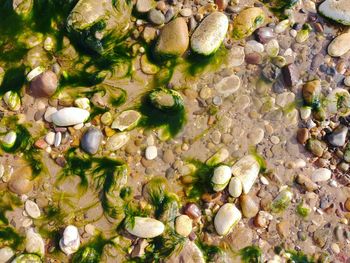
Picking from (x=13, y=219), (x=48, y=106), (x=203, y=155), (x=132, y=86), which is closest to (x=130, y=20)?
(x=132, y=86)

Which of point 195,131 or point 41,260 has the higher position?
point 195,131

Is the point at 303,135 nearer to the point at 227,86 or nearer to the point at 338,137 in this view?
the point at 338,137

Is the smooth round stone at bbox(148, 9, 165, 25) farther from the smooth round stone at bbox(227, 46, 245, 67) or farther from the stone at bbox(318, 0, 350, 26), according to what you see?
the stone at bbox(318, 0, 350, 26)

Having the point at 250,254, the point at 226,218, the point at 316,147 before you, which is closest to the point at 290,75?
the point at 316,147

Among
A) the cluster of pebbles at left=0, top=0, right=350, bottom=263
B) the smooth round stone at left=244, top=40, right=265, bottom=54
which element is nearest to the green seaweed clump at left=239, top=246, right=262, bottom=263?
the cluster of pebbles at left=0, top=0, right=350, bottom=263

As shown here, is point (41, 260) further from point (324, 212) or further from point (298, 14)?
point (298, 14)
